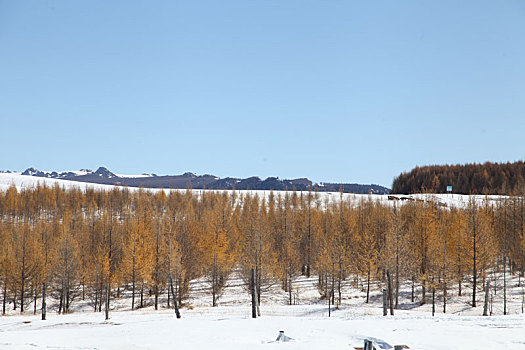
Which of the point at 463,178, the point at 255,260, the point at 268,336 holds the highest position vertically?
the point at 463,178

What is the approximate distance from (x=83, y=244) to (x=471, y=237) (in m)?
57.2

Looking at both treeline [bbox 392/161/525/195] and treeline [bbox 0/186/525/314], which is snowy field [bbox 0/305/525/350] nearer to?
treeline [bbox 0/186/525/314]

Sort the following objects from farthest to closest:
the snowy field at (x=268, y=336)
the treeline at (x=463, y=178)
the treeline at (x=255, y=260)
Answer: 1. the treeline at (x=463, y=178)
2. the treeline at (x=255, y=260)
3. the snowy field at (x=268, y=336)

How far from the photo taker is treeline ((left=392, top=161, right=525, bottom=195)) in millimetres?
125062

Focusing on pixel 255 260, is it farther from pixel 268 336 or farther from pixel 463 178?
pixel 463 178

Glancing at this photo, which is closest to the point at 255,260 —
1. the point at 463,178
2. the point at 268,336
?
Answer: the point at 268,336

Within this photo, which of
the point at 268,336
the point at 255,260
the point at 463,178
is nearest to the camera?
the point at 268,336

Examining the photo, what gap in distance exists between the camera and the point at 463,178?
139625mm

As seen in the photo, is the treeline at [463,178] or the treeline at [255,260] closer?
the treeline at [255,260]

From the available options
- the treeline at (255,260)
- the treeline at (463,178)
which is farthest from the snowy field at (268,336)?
the treeline at (463,178)

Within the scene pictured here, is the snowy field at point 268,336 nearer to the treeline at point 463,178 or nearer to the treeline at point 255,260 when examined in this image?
the treeline at point 255,260

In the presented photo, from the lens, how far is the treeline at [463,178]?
125062 mm

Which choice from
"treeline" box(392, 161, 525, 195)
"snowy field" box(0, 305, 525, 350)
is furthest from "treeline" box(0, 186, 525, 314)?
"treeline" box(392, 161, 525, 195)

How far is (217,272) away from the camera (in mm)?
48875
